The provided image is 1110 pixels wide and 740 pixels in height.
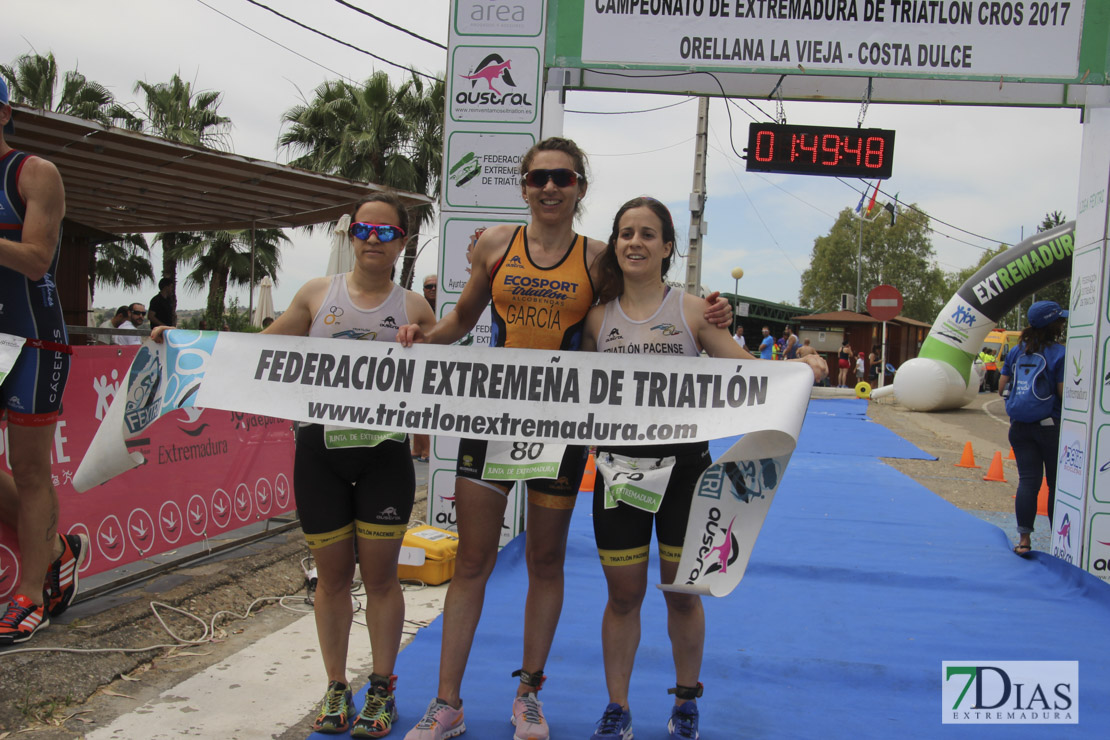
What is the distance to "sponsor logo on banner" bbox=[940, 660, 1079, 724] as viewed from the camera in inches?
121

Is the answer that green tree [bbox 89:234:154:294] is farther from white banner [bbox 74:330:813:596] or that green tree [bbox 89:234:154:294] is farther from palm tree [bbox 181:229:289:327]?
white banner [bbox 74:330:813:596]

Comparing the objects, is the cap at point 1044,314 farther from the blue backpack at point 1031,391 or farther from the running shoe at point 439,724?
the running shoe at point 439,724

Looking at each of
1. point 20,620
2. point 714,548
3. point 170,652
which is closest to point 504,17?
point 714,548

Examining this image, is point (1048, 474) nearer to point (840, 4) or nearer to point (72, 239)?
point (840, 4)

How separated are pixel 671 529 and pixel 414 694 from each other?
1.23 meters

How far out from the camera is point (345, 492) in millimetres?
2701

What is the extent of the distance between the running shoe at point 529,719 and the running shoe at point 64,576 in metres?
2.13

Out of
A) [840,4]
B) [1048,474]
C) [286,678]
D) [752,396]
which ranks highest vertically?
[840,4]

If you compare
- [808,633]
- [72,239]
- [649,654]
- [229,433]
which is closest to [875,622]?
[808,633]

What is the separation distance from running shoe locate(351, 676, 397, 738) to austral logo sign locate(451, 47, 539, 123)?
3.72 metres

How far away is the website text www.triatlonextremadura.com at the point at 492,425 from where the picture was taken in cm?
259

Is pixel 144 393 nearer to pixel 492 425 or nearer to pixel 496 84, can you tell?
pixel 492 425

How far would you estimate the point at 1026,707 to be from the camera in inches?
125

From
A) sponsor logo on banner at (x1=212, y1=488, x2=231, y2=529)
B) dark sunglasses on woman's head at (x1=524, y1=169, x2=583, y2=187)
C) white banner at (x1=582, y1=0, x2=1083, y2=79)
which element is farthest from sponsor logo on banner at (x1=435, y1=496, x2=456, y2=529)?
white banner at (x1=582, y1=0, x2=1083, y2=79)
